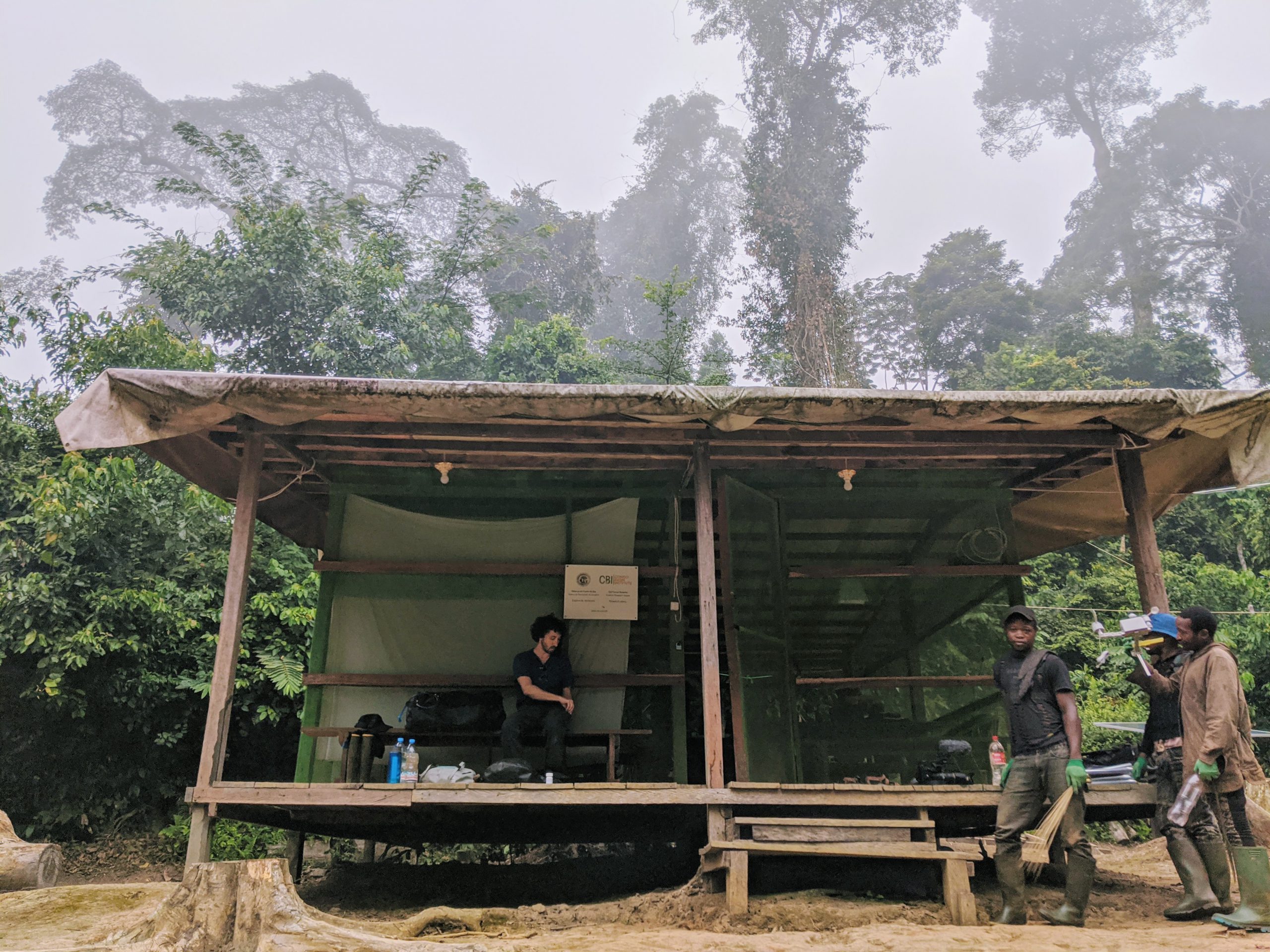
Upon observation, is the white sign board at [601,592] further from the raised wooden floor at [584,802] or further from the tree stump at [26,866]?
the tree stump at [26,866]

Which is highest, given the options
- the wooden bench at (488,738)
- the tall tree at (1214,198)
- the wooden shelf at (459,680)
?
the tall tree at (1214,198)

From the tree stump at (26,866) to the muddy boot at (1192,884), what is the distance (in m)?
7.07

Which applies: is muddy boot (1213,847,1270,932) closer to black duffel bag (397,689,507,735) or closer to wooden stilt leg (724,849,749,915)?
wooden stilt leg (724,849,749,915)

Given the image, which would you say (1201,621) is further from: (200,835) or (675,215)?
(675,215)

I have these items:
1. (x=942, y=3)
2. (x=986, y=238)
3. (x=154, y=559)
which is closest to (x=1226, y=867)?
(x=154, y=559)

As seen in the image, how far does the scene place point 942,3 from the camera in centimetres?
3300

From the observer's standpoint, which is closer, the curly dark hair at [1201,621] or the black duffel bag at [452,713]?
the curly dark hair at [1201,621]

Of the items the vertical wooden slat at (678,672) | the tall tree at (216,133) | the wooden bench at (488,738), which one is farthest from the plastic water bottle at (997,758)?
the tall tree at (216,133)

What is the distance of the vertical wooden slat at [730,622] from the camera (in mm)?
6078

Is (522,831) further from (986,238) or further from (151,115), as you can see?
(151,115)

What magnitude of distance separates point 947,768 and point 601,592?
2.79 meters

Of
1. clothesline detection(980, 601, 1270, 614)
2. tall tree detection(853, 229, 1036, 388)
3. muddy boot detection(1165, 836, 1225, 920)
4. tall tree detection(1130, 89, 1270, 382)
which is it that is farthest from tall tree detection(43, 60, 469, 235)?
muddy boot detection(1165, 836, 1225, 920)

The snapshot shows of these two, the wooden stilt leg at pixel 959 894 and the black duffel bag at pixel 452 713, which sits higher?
the black duffel bag at pixel 452 713

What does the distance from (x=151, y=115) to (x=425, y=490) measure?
45.7 metres
